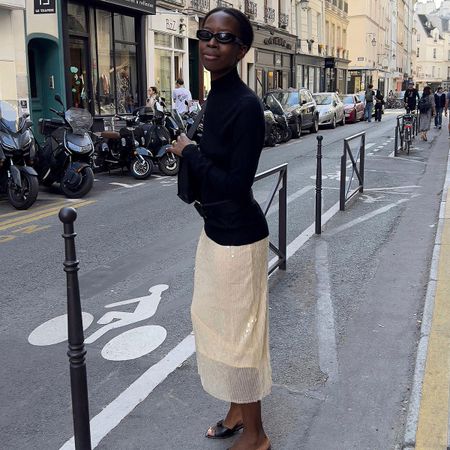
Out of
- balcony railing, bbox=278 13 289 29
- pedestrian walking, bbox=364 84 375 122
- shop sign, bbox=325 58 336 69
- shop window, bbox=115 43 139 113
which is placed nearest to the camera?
shop window, bbox=115 43 139 113

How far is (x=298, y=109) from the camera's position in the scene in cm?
2281

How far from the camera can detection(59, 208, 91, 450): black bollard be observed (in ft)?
8.02

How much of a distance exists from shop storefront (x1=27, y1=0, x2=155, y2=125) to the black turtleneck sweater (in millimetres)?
12663

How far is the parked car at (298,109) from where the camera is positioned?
2212 cm

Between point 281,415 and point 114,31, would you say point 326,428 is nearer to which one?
point 281,415

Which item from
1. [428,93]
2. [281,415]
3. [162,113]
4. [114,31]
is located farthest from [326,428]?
[428,93]

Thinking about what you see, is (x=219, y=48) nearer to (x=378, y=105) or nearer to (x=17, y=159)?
(x=17, y=159)

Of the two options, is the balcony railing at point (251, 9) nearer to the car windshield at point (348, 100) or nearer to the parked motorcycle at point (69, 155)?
the car windshield at point (348, 100)

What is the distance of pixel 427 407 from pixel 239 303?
4.61ft

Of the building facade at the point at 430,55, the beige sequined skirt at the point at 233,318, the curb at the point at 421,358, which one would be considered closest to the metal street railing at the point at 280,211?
the curb at the point at 421,358

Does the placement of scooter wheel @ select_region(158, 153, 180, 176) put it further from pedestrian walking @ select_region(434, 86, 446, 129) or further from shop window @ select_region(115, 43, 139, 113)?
pedestrian walking @ select_region(434, 86, 446, 129)

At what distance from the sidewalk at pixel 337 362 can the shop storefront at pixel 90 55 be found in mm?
10602

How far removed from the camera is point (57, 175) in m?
10.4

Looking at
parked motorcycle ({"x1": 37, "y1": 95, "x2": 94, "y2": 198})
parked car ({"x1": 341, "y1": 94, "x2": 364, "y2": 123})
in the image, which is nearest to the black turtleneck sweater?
A: parked motorcycle ({"x1": 37, "y1": 95, "x2": 94, "y2": 198})
